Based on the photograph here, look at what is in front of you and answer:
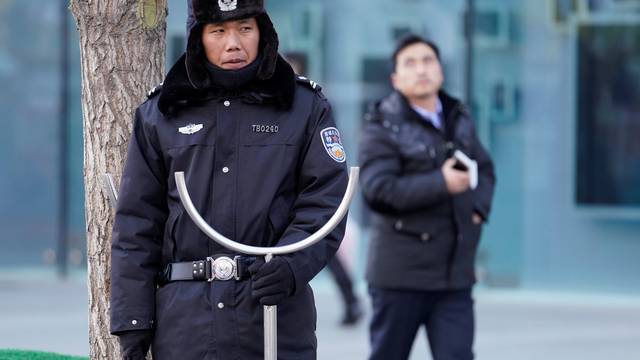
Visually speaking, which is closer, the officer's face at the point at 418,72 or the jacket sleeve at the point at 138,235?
the jacket sleeve at the point at 138,235

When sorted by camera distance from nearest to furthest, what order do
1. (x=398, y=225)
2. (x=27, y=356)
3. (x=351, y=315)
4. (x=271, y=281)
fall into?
1. (x=271, y=281)
2. (x=27, y=356)
3. (x=398, y=225)
4. (x=351, y=315)

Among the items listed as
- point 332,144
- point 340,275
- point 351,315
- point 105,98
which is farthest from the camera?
point 351,315

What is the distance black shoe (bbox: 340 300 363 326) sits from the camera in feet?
31.9

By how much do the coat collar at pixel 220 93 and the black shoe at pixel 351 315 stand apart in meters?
5.71

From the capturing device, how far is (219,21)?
4039mm

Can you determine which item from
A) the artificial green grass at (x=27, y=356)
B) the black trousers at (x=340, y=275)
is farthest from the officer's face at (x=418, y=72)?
the black trousers at (x=340, y=275)

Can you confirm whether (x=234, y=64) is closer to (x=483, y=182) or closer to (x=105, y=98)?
(x=105, y=98)

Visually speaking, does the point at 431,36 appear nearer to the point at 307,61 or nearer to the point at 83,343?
the point at 307,61

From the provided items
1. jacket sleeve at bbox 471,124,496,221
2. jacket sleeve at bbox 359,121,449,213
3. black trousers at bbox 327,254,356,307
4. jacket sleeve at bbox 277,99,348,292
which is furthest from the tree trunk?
black trousers at bbox 327,254,356,307

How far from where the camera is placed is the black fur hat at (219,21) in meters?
4.03

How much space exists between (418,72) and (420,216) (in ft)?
2.10

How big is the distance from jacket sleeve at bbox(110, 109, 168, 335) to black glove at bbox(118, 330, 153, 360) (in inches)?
1.1

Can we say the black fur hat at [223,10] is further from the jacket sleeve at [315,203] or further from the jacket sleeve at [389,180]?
the jacket sleeve at [389,180]

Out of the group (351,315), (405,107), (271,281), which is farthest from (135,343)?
(351,315)
